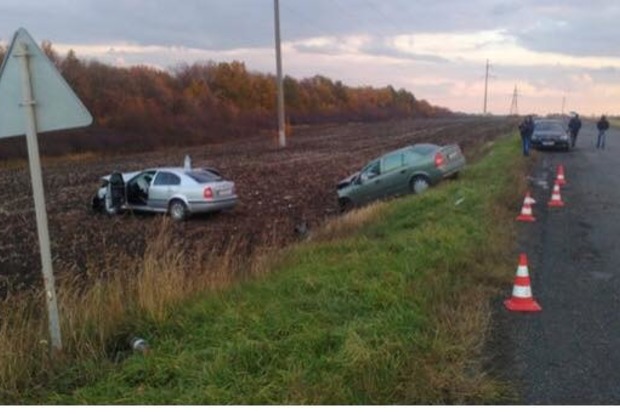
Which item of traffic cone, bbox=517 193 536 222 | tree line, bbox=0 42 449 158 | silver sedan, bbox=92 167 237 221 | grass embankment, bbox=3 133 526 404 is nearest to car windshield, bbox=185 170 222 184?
silver sedan, bbox=92 167 237 221

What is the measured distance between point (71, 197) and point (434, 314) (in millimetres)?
20053

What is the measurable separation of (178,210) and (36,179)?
12.9 m

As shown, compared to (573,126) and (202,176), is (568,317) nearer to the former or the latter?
(202,176)

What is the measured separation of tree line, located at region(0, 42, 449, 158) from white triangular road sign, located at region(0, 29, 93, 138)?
149 ft

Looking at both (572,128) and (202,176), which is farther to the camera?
(572,128)

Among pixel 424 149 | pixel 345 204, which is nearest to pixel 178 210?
pixel 345 204

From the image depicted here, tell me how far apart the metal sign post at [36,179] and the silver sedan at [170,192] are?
12381 millimetres

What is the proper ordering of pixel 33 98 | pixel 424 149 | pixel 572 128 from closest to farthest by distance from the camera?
pixel 33 98 → pixel 424 149 → pixel 572 128

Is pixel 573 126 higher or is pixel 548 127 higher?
pixel 548 127

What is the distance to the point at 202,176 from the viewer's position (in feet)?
62.3

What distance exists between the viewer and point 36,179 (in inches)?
228

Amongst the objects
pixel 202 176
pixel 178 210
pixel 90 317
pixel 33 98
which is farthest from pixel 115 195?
pixel 33 98

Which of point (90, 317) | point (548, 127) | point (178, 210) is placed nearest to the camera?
point (90, 317)

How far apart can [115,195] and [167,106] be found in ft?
185
